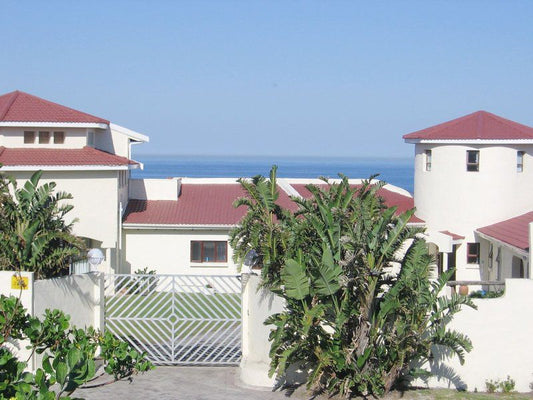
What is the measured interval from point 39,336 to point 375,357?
9.17 meters

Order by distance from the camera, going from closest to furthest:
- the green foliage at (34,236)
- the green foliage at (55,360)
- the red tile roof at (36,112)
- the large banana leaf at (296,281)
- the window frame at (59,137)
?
the green foliage at (55,360) < the large banana leaf at (296,281) < the green foliage at (34,236) < the red tile roof at (36,112) < the window frame at (59,137)

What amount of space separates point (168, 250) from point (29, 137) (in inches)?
277

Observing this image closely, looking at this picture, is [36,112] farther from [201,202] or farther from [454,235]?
[454,235]

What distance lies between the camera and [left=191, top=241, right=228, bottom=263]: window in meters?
33.9

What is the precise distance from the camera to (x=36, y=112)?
32.5 metres

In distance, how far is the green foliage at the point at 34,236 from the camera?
1642cm

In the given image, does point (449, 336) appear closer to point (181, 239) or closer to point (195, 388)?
point (195, 388)

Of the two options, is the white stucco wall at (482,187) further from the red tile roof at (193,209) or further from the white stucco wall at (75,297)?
the white stucco wall at (75,297)

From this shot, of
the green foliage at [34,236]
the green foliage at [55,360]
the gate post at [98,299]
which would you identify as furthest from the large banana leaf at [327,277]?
the green foliage at [55,360]

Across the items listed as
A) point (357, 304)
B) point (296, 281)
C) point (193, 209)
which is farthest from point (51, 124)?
point (357, 304)

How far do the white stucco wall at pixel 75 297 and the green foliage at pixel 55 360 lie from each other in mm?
9025

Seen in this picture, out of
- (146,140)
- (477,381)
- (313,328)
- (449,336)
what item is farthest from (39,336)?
(146,140)

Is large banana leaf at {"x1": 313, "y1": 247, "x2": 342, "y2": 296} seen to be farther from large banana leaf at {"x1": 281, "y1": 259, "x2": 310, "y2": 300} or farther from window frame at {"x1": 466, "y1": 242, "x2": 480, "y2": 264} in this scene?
window frame at {"x1": 466, "y1": 242, "x2": 480, "y2": 264}

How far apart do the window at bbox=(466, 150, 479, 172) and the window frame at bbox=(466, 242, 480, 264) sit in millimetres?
2808
